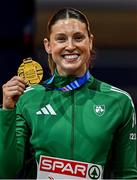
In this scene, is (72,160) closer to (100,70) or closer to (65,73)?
(65,73)

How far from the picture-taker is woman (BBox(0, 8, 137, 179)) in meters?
1.75

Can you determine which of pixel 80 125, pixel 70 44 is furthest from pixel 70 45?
pixel 80 125

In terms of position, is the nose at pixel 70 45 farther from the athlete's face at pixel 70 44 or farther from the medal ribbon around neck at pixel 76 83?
the medal ribbon around neck at pixel 76 83

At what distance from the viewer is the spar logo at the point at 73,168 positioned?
1.76 metres

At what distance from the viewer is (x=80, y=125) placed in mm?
1790

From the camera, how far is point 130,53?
6.02m

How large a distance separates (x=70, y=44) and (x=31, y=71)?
0.13 meters

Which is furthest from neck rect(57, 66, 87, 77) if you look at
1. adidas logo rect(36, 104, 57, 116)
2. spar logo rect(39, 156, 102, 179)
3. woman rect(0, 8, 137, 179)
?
spar logo rect(39, 156, 102, 179)

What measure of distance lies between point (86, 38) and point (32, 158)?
385 mm

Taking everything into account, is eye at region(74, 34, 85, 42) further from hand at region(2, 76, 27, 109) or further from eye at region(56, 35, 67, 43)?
hand at region(2, 76, 27, 109)

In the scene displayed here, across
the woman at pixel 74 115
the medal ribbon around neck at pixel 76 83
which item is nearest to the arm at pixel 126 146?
the woman at pixel 74 115

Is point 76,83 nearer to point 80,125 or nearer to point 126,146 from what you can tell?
point 80,125

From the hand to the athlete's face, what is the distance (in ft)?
0.51

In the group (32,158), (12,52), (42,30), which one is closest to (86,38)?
(32,158)
